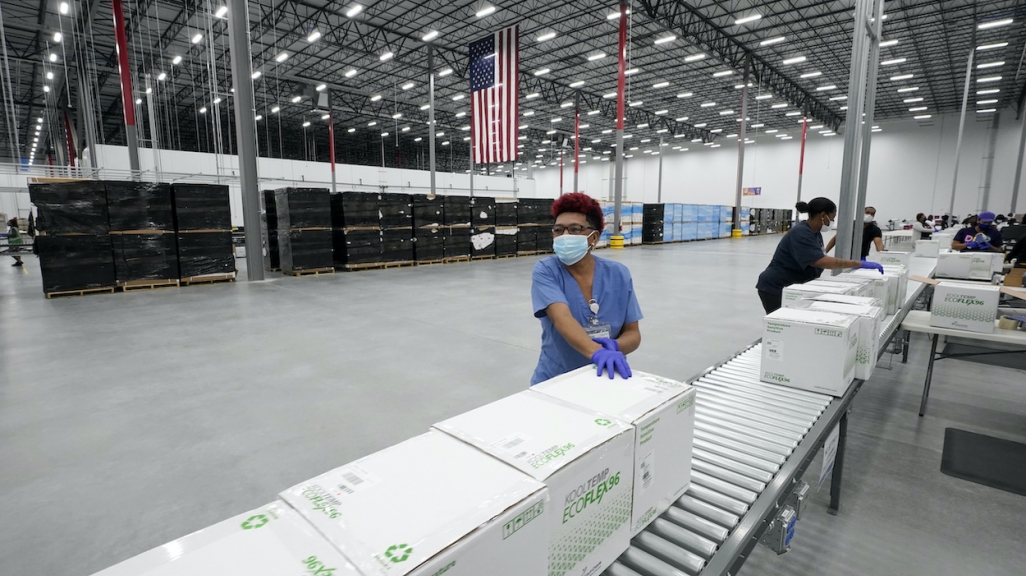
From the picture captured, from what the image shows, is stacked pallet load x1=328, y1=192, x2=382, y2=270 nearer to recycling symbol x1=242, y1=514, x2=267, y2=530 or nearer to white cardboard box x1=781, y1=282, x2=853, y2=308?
white cardboard box x1=781, y1=282, x2=853, y2=308

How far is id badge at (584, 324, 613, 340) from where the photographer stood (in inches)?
79.2

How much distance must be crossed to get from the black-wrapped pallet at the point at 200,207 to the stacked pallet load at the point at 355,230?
2.14m

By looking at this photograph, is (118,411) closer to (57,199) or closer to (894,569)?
(894,569)

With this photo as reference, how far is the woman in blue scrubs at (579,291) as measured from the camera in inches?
79.0

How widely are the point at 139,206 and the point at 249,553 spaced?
9.90 meters

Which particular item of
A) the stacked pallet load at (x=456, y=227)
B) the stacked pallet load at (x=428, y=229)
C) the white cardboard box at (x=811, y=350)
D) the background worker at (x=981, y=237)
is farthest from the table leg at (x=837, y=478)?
the stacked pallet load at (x=456, y=227)

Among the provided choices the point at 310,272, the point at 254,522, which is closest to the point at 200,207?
the point at 310,272

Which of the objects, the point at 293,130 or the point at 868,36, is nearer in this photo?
the point at 868,36

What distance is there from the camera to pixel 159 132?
22859 mm

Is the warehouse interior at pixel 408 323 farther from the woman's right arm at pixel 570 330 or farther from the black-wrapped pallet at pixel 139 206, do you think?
the woman's right arm at pixel 570 330

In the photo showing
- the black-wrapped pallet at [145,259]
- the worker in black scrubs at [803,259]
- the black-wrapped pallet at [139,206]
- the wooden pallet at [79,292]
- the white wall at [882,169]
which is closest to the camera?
the worker in black scrubs at [803,259]

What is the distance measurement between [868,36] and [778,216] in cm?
2910

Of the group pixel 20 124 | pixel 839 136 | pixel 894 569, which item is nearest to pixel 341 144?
pixel 20 124

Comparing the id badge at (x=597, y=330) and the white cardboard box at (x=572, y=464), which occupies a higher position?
the id badge at (x=597, y=330)
